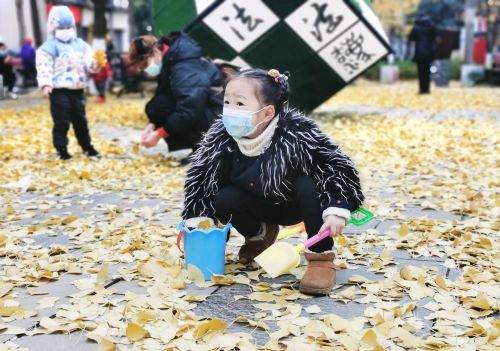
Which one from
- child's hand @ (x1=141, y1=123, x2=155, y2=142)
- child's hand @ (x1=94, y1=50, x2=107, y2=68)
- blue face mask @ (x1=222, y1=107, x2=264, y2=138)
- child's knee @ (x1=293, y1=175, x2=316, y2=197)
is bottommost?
child's hand @ (x1=141, y1=123, x2=155, y2=142)

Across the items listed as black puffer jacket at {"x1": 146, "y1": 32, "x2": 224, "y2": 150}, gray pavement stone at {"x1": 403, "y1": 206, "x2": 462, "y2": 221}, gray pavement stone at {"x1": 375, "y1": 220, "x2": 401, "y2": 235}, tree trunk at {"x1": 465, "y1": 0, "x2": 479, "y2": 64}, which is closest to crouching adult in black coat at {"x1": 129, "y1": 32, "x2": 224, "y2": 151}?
black puffer jacket at {"x1": 146, "y1": 32, "x2": 224, "y2": 150}

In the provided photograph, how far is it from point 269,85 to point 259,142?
271 mm

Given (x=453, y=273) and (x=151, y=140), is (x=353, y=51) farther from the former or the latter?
(x=453, y=273)

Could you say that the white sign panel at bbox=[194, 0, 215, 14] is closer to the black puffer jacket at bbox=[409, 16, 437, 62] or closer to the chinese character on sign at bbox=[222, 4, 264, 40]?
the chinese character on sign at bbox=[222, 4, 264, 40]

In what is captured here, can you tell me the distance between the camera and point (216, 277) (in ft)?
10.9

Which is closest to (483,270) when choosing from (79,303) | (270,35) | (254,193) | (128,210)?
(254,193)

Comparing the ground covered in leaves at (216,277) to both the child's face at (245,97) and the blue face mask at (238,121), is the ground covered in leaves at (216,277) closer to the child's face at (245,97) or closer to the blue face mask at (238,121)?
the blue face mask at (238,121)

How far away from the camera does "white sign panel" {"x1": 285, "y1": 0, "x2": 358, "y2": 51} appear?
31.7 feet

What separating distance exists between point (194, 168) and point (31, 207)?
91.2 inches

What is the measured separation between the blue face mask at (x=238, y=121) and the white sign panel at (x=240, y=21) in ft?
21.4

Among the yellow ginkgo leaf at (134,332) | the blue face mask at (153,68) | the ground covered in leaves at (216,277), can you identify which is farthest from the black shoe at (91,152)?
the yellow ginkgo leaf at (134,332)

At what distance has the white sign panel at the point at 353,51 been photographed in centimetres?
993

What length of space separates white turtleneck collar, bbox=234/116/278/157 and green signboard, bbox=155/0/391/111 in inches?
254

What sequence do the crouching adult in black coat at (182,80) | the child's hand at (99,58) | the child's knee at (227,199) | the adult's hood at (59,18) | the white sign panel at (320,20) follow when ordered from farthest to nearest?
the white sign panel at (320,20)
the child's hand at (99,58)
the adult's hood at (59,18)
the crouching adult in black coat at (182,80)
the child's knee at (227,199)
